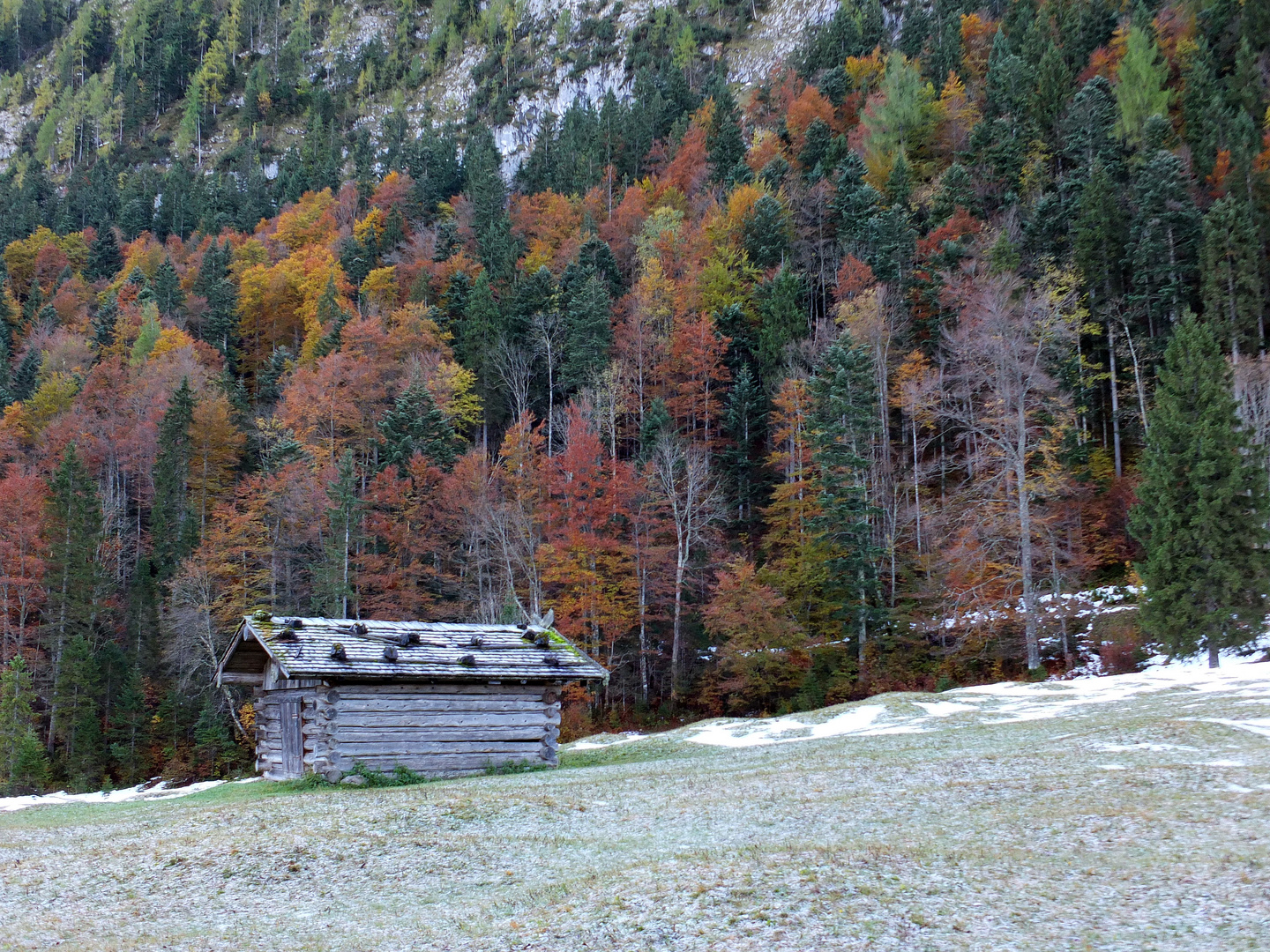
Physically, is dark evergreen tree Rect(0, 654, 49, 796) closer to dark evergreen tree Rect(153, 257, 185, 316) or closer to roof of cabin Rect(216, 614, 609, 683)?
roof of cabin Rect(216, 614, 609, 683)

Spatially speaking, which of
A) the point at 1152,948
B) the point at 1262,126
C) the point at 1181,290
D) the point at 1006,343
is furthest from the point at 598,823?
the point at 1262,126

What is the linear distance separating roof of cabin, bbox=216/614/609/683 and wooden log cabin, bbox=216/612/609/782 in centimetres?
3

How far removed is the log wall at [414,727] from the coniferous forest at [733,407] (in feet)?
52.9

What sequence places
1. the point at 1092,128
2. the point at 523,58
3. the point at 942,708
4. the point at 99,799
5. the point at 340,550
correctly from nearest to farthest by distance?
the point at 942,708 → the point at 99,799 → the point at 340,550 → the point at 1092,128 → the point at 523,58

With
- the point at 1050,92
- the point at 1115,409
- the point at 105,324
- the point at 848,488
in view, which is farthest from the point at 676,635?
the point at 105,324

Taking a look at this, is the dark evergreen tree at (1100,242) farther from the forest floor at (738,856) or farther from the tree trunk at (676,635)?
the forest floor at (738,856)

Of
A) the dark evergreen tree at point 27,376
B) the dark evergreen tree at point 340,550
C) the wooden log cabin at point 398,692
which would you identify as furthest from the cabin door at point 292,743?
the dark evergreen tree at point 27,376

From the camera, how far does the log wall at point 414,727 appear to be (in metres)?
20.6

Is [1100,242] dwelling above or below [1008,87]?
below

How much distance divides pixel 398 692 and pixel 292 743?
2836mm

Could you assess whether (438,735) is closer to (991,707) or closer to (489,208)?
(991,707)

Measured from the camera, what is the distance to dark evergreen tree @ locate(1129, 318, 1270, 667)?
26891mm

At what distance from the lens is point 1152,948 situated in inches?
270

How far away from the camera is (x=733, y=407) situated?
5262cm
